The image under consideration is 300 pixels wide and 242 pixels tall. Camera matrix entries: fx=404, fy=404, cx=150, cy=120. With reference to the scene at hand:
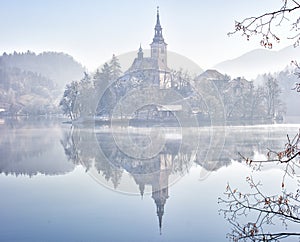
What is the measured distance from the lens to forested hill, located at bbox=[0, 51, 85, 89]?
146450 millimetres

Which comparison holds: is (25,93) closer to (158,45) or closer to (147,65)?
(147,65)

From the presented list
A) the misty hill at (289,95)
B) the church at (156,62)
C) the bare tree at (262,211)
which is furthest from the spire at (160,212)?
the misty hill at (289,95)

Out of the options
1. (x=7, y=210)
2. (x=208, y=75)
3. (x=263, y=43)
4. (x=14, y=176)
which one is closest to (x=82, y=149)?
(x=14, y=176)

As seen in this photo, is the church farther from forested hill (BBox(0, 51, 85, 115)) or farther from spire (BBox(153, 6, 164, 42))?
forested hill (BBox(0, 51, 85, 115))

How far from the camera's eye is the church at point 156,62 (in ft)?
163

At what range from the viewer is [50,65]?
15712 centimetres

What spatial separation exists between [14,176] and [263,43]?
11.8m

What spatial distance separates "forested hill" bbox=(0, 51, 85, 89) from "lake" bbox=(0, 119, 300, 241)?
12786 cm

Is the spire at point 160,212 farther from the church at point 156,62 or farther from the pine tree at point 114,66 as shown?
the church at point 156,62

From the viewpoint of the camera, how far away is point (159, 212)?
342 inches

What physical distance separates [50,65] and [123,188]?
501ft

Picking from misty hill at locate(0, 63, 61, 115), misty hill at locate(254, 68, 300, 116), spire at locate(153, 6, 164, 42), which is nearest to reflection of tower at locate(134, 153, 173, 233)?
spire at locate(153, 6, 164, 42)

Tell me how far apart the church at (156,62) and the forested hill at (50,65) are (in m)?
91.8

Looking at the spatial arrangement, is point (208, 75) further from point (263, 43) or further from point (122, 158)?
point (263, 43)
